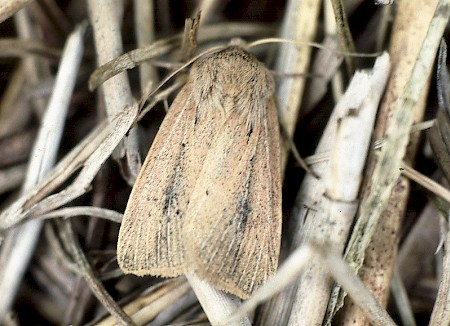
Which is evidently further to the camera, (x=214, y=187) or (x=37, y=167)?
(x=37, y=167)

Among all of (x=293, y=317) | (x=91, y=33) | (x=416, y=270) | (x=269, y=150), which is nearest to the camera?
(x=293, y=317)

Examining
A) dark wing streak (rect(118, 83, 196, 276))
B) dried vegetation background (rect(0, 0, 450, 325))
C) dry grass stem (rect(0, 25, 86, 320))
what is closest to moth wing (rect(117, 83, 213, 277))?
dark wing streak (rect(118, 83, 196, 276))

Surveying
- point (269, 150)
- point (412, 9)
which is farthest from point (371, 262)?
point (412, 9)

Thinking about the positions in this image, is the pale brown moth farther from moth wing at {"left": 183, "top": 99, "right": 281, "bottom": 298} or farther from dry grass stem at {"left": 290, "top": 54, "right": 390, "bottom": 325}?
dry grass stem at {"left": 290, "top": 54, "right": 390, "bottom": 325}

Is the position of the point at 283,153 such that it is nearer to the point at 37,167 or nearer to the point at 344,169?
the point at 344,169

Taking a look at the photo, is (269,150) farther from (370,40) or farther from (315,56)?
(370,40)

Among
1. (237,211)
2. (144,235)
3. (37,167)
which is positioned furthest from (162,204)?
(37,167)

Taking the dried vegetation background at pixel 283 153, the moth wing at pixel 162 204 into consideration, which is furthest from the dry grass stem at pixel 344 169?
the moth wing at pixel 162 204

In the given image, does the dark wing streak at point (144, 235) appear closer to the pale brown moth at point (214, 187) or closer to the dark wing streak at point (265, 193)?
the pale brown moth at point (214, 187)
